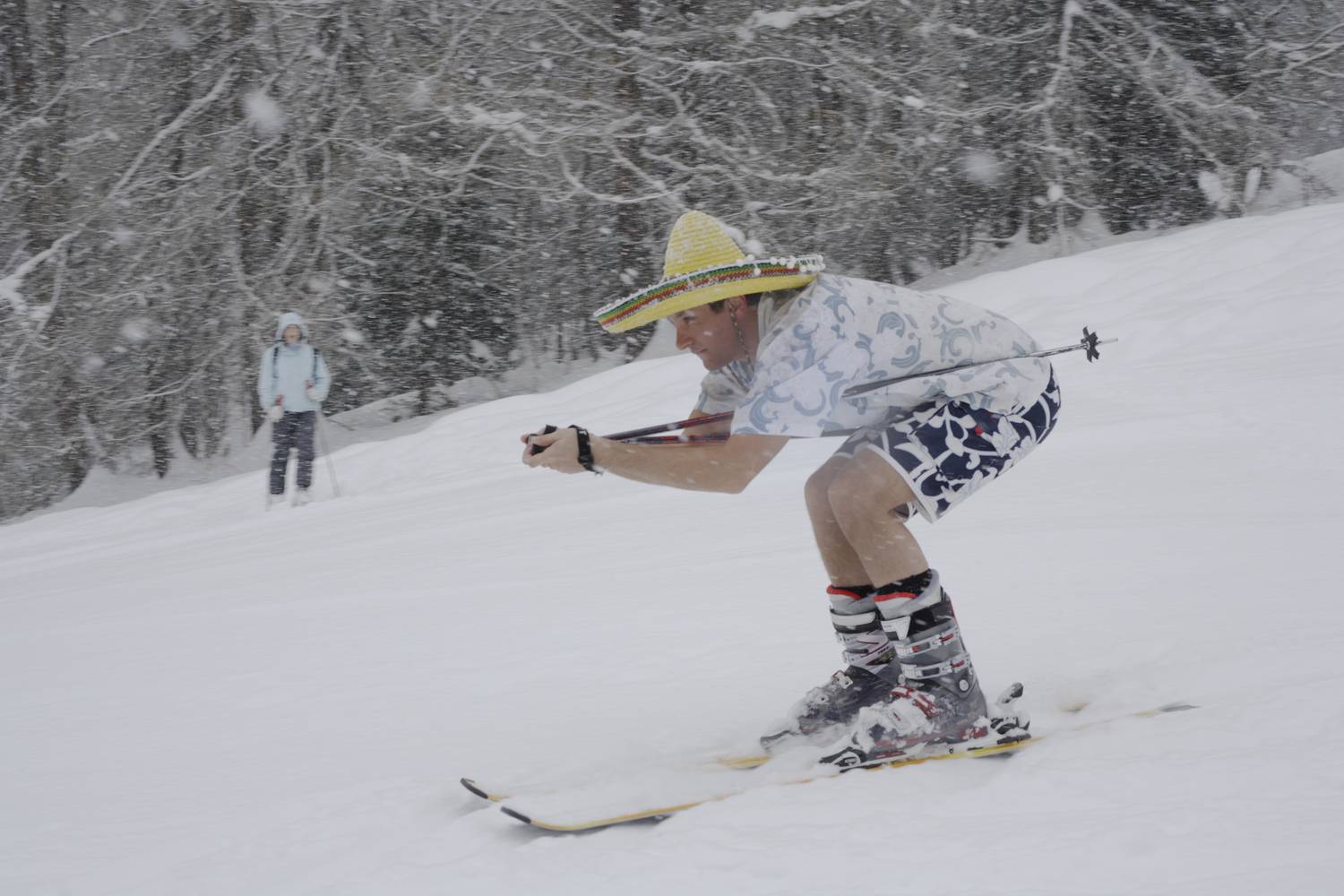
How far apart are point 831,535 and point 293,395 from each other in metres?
7.23

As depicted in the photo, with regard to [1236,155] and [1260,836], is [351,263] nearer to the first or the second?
[1236,155]

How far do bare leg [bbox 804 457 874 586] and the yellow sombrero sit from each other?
0.49 meters

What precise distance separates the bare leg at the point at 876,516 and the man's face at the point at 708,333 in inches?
15.9

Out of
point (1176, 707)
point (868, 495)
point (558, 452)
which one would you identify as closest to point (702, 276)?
point (558, 452)


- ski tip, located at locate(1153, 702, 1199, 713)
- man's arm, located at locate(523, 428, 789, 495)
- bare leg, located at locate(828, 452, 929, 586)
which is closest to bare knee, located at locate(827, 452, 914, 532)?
bare leg, located at locate(828, 452, 929, 586)

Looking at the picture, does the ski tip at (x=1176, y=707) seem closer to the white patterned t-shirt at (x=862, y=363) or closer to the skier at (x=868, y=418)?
the skier at (x=868, y=418)

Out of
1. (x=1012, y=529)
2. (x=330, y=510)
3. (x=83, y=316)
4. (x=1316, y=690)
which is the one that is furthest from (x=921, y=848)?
(x=83, y=316)

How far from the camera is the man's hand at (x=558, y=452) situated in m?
2.56

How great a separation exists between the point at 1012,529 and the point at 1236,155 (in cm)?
954

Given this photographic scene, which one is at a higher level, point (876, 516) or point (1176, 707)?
point (876, 516)

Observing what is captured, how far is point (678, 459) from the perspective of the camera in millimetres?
2598

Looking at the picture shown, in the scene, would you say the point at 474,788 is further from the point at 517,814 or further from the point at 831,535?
the point at 831,535

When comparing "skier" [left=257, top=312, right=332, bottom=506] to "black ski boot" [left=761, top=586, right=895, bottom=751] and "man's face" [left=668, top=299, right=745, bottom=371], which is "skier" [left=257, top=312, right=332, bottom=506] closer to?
"black ski boot" [left=761, top=586, right=895, bottom=751]

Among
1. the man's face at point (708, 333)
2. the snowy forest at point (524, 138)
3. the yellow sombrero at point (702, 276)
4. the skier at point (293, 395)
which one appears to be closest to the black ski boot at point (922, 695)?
the man's face at point (708, 333)
